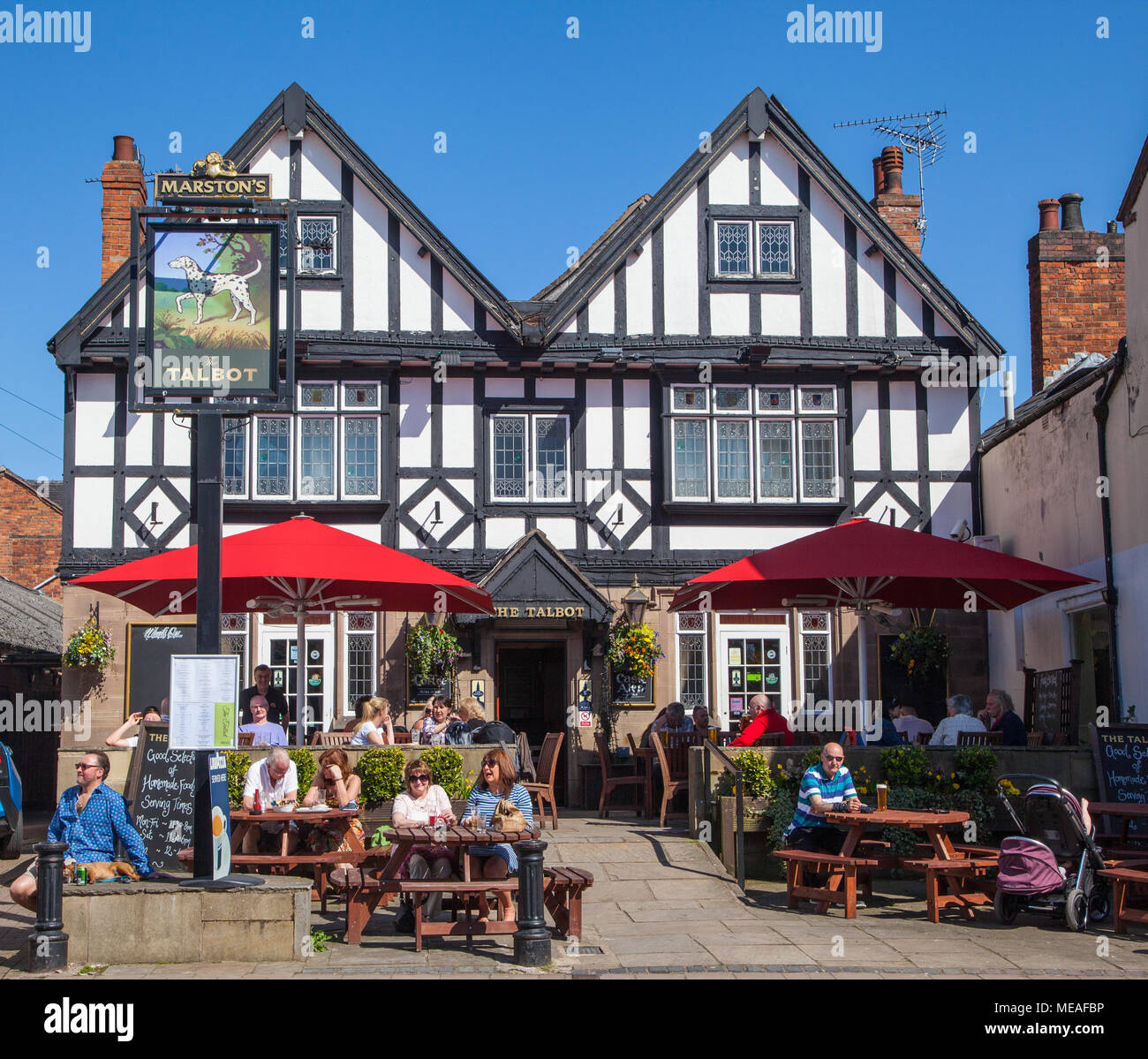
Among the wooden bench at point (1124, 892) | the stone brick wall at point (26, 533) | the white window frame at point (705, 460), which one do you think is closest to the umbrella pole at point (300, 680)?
the white window frame at point (705, 460)

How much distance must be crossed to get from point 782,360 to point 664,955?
35.8ft

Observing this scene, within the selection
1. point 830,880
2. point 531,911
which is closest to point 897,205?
point 830,880

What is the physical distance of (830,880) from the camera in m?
9.98

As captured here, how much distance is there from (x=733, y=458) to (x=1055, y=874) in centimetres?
928

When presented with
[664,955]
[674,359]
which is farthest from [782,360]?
[664,955]

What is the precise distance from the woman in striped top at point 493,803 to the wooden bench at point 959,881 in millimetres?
2978

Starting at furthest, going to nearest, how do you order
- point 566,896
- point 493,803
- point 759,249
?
point 759,249, point 493,803, point 566,896

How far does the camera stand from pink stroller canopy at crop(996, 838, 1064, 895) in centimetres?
938

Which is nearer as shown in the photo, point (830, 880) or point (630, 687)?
point (830, 880)

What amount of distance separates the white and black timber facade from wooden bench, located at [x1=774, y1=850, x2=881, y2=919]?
23.0 ft

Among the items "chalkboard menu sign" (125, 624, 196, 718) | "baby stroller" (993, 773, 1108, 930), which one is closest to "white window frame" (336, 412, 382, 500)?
"chalkboard menu sign" (125, 624, 196, 718)

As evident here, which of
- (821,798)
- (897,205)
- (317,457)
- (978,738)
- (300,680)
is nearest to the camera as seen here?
(821,798)

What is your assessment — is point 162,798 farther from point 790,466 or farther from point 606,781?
point 790,466
